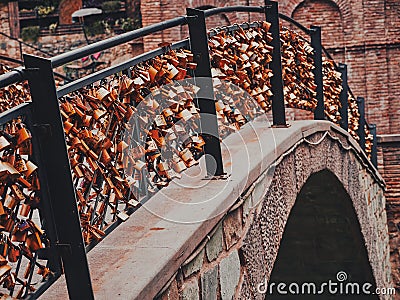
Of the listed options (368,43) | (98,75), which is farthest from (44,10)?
(98,75)

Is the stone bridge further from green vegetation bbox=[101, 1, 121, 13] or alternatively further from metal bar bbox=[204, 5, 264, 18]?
green vegetation bbox=[101, 1, 121, 13]

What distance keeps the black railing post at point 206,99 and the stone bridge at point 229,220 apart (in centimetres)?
11

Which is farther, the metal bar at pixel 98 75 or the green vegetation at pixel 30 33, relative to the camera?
the green vegetation at pixel 30 33

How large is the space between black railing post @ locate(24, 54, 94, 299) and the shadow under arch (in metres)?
5.09

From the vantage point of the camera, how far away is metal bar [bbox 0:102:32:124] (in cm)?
203

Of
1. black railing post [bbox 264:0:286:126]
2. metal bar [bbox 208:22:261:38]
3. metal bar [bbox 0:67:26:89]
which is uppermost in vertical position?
metal bar [bbox 0:67:26:89]

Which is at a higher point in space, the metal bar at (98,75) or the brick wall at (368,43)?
the metal bar at (98,75)

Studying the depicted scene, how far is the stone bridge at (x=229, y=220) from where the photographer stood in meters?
2.45

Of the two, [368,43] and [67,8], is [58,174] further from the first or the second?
[67,8]

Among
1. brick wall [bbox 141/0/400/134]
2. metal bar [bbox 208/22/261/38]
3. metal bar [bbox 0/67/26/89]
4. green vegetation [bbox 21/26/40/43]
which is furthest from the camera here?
green vegetation [bbox 21/26/40/43]

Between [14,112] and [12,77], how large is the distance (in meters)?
0.11

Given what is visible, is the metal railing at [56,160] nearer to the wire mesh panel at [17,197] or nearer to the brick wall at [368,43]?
the wire mesh panel at [17,197]

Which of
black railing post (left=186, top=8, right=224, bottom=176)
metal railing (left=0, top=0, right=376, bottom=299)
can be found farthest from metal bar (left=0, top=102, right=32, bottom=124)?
black railing post (left=186, top=8, right=224, bottom=176)

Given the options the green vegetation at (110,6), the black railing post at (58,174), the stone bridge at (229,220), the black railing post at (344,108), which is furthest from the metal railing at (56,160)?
the green vegetation at (110,6)
